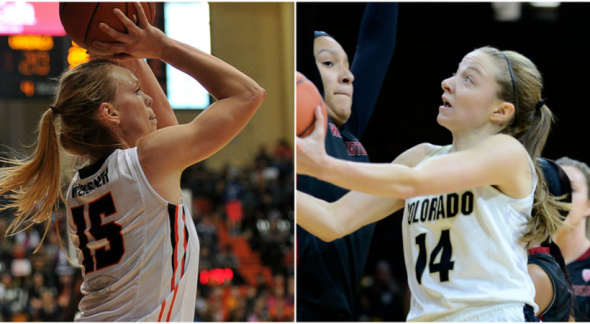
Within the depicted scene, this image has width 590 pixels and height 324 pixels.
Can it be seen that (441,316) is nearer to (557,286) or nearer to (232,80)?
(557,286)

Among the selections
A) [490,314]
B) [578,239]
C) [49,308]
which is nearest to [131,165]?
[490,314]

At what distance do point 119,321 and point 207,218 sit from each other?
3.86 m

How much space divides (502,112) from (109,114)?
1.63 meters

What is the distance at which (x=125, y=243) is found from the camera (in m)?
2.72

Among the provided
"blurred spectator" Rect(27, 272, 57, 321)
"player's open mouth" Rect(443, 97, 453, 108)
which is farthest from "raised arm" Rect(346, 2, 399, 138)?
"blurred spectator" Rect(27, 272, 57, 321)

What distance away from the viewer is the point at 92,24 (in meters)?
2.78

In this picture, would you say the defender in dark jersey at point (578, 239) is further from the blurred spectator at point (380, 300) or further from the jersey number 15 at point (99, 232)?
the jersey number 15 at point (99, 232)

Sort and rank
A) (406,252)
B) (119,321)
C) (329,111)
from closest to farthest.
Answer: (119,321), (406,252), (329,111)

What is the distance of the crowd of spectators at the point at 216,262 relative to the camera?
6117 millimetres

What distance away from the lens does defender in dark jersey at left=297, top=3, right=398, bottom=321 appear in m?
3.17

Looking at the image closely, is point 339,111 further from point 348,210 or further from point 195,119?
point 195,119

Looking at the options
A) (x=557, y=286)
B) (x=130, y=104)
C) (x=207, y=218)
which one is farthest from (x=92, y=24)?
(x=207, y=218)

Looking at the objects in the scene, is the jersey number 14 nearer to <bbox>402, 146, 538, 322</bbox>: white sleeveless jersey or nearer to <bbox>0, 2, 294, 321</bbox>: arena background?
<bbox>402, 146, 538, 322</bbox>: white sleeveless jersey

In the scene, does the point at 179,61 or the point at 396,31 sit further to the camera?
the point at 396,31
